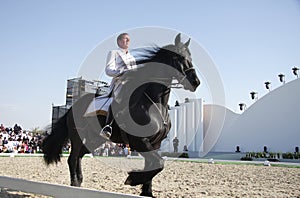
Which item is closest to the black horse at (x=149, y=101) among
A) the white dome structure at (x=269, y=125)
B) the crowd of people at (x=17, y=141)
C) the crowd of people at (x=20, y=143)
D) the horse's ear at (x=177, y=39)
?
the horse's ear at (x=177, y=39)

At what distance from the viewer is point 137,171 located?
458 centimetres

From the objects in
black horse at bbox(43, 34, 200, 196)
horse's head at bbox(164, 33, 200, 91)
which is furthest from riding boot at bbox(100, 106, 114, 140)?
horse's head at bbox(164, 33, 200, 91)

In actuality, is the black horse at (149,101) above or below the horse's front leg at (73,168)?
above

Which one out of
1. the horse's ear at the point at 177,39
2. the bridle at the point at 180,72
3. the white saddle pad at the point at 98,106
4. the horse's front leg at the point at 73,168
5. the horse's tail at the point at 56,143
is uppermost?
the horse's ear at the point at 177,39

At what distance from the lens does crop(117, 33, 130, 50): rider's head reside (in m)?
5.15

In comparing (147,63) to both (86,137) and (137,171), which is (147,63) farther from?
(86,137)

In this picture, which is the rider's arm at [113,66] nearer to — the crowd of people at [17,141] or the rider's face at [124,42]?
the rider's face at [124,42]

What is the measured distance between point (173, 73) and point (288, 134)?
99.0ft

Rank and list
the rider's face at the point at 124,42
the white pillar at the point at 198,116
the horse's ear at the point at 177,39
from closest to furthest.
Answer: the horse's ear at the point at 177,39 < the rider's face at the point at 124,42 < the white pillar at the point at 198,116

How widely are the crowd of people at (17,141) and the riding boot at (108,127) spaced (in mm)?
15612

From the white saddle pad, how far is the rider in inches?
7.4

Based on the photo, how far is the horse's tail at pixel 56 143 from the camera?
669 cm

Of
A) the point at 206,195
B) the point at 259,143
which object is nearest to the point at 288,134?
the point at 259,143

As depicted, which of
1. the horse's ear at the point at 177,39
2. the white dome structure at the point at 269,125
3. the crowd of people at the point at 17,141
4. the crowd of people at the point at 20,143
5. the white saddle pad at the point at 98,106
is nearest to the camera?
the horse's ear at the point at 177,39
